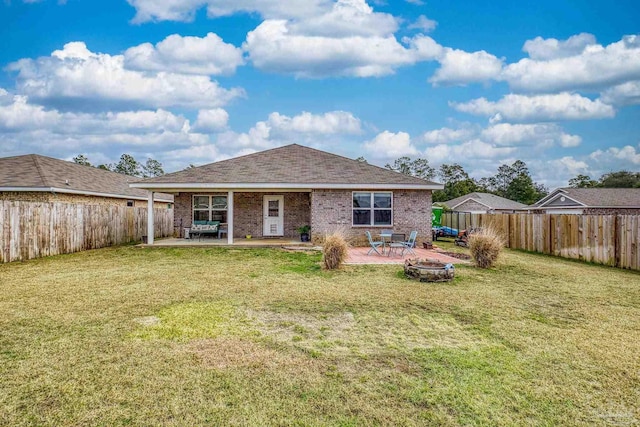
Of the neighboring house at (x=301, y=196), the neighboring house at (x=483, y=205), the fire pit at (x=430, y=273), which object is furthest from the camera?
the neighboring house at (x=483, y=205)

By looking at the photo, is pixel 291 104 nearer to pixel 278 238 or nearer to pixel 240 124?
pixel 240 124

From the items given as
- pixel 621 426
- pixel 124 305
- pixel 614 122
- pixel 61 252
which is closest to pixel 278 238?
pixel 61 252

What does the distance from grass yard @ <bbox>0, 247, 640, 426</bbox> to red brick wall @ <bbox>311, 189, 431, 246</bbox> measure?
7.53m

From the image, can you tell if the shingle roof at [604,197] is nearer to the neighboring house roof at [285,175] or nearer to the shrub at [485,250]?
the neighboring house roof at [285,175]

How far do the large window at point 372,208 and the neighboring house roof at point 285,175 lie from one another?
705 millimetres

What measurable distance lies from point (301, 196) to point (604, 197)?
83.4 ft

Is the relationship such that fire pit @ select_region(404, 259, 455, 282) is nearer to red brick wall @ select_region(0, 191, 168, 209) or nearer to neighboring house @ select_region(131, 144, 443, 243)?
neighboring house @ select_region(131, 144, 443, 243)

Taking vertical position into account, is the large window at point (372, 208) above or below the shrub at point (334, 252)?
above

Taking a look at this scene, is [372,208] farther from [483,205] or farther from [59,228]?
[483,205]

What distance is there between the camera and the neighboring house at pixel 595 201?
27036 millimetres

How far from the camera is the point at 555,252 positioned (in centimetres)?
1449

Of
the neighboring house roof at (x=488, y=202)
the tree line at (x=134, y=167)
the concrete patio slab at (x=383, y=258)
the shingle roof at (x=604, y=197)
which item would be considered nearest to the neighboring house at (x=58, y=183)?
the concrete patio slab at (x=383, y=258)

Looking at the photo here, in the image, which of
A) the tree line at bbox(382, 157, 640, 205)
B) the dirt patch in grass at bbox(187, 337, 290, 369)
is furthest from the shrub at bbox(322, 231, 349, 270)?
the tree line at bbox(382, 157, 640, 205)

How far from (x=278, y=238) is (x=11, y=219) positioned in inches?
403
